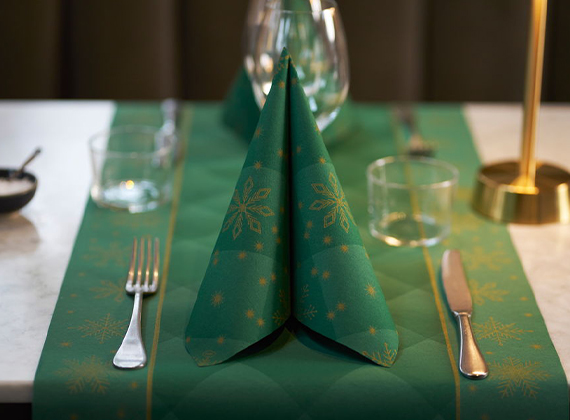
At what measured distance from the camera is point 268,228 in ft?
2.10

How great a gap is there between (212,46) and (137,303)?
1.13m

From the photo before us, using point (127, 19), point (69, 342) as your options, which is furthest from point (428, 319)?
point (127, 19)

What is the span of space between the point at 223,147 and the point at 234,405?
559 millimetres

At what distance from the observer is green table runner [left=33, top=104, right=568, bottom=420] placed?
23.6 inches

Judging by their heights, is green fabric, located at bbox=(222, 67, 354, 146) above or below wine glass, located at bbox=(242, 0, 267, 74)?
below

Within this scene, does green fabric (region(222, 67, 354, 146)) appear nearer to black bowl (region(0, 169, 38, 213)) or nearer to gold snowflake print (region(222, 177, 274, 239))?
black bowl (region(0, 169, 38, 213))

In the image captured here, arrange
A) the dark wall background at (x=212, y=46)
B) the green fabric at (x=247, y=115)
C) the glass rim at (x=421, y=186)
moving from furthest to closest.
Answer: the dark wall background at (x=212, y=46), the green fabric at (x=247, y=115), the glass rim at (x=421, y=186)

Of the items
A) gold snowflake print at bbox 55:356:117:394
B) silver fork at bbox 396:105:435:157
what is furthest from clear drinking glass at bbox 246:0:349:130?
gold snowflake print at bbox 55:356:117:394

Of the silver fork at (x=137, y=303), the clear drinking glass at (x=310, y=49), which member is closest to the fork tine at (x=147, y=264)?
the silver fork at (x=137, y=303)

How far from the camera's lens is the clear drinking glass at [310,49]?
836 millimetres

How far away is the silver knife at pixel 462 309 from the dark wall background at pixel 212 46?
99 cm

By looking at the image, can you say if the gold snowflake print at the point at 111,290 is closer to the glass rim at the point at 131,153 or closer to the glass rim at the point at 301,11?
the glass rim at the point at 131,153

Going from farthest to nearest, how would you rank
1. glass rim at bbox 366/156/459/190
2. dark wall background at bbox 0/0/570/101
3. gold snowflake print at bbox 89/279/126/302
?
dark wall background at bbox 0/0/570/101 → glass rim at bbox 366/156/459/190 → gold snowflake print at bbox 89/279/126/302

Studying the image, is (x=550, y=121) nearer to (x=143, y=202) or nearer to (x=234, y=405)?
(x=143, y=202)
